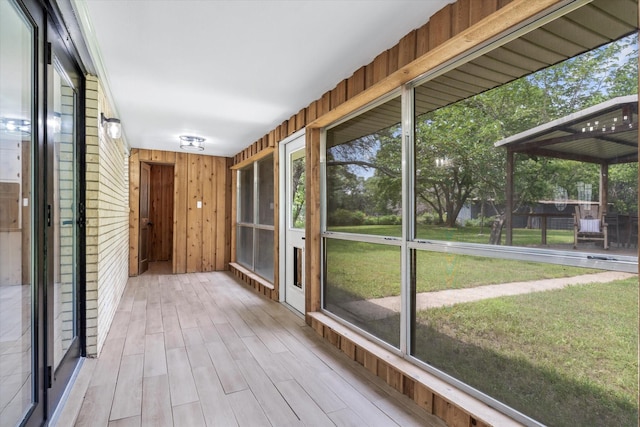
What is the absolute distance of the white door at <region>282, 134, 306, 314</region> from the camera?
12.7ft

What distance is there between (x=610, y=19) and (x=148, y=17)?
2.26 meters

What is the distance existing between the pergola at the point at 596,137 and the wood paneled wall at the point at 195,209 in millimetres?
5781

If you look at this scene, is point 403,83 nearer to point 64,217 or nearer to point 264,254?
point 64,217

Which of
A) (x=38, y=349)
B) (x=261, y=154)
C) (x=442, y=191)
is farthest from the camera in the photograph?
(x=261, y=154)

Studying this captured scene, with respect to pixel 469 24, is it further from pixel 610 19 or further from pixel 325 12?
pixel 325 12

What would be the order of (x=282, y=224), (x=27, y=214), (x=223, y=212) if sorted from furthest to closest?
(x=223, y=212)
(x=282, y=224)
(x=27, y=214)

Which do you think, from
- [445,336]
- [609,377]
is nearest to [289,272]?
[445,336]

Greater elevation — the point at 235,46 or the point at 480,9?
the point at 235,46

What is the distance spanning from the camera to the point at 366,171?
9.21ft

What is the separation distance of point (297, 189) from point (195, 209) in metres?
3.08

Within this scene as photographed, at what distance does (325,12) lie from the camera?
182cm

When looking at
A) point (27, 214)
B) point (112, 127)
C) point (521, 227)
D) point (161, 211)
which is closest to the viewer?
point (27, 214)

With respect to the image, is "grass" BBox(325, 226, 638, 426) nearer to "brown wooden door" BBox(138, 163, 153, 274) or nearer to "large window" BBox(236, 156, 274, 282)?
"large window" BBox(236, 156, 274, 282)

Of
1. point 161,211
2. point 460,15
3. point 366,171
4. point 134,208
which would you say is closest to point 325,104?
point 366,171
